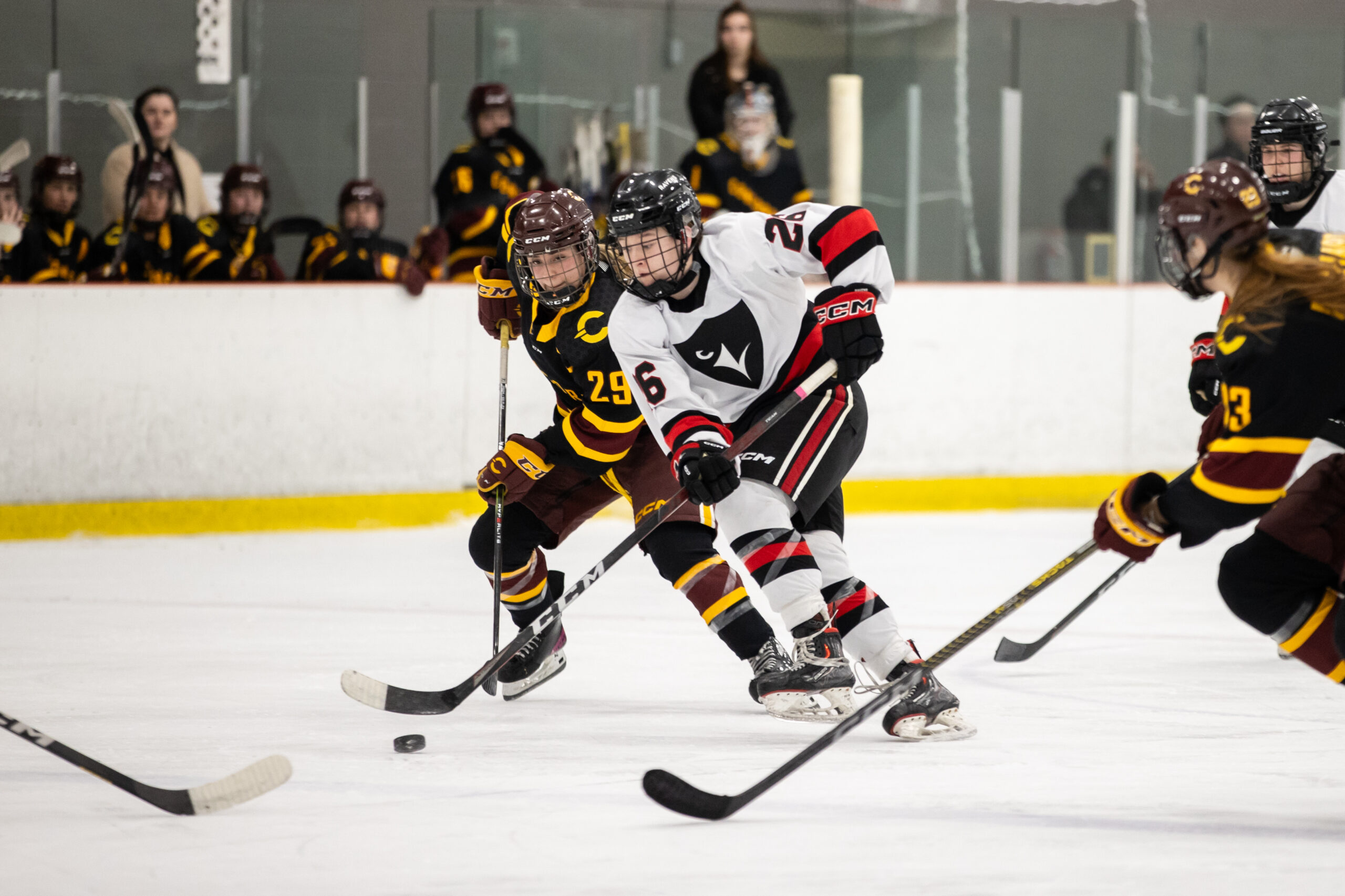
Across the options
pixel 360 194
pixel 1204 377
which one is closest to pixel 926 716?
pixel 1204 377

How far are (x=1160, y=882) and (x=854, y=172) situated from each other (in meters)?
4.92

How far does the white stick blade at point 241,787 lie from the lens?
2232 mm

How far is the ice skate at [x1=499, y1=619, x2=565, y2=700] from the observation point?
312 cm

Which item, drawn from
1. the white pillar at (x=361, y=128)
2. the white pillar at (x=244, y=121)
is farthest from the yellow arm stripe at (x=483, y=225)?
the white pillar at (x=244, y=121)

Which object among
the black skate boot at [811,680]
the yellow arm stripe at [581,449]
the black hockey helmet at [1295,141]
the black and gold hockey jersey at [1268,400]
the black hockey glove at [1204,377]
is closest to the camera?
the black and gold hockey jersey at [1268,400]

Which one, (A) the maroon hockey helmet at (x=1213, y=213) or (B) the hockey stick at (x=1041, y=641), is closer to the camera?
(A) the maroon hockey helmet at (x=1213, y=213)

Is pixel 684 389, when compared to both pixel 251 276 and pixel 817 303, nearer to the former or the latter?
pixel 817 303

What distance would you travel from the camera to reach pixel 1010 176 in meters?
6.68

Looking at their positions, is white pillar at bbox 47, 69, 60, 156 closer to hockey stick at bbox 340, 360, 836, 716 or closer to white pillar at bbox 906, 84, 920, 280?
white pillar at bbox 906, 84, 920, 280

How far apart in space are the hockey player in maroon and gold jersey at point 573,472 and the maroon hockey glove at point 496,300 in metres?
0.12

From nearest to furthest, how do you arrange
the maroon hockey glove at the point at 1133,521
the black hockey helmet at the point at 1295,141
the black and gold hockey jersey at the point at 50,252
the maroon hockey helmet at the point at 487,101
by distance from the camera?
the maroon hockey glove at the point at 1133,521, the black hockey helmet at the point at 1295,141, the black and gold hockey jersey at the point at 50,252, the maroon hockey helmet at the point at 487,101

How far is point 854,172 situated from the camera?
21.7ft

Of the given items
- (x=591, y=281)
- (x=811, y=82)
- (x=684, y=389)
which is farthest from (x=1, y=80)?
(x=684, y=389)

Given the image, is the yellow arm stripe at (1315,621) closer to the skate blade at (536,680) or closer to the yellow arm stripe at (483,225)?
the skate blade at (536,680)
